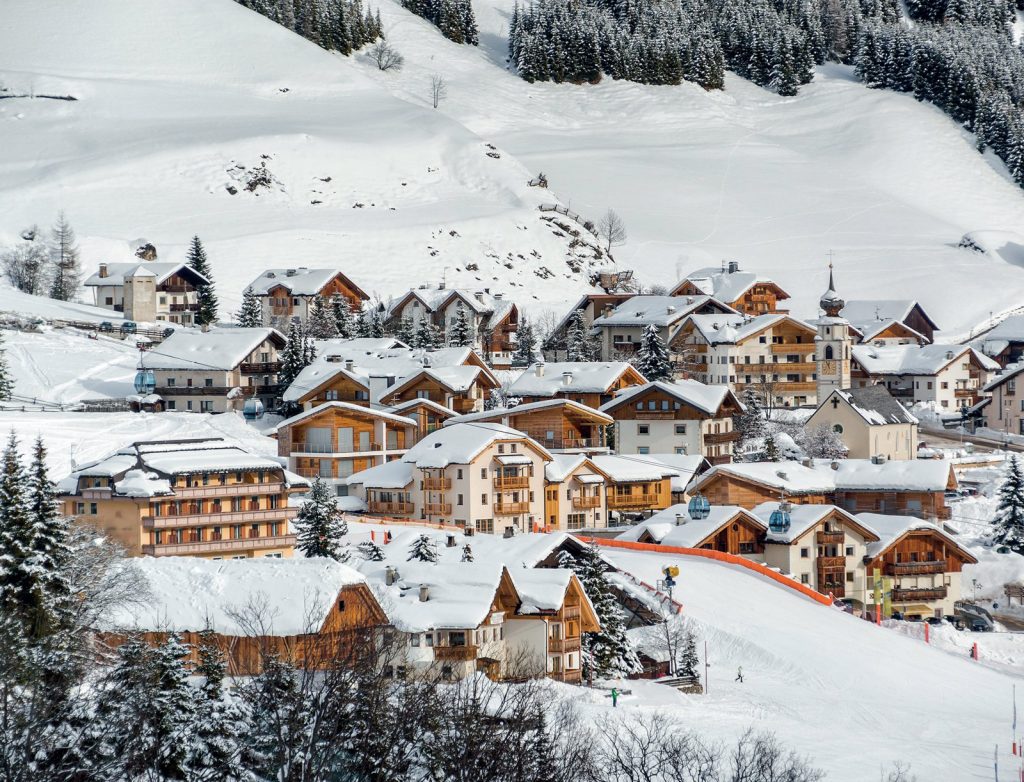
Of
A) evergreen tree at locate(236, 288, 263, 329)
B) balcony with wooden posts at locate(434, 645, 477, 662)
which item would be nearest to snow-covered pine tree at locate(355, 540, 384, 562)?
balcony with wooden posts at locate(434, 645, 477, 662)

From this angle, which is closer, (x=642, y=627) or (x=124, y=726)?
(x=124, y=726)

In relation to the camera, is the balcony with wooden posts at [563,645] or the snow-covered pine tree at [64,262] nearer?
the balcony with wooden posts at [563,645]

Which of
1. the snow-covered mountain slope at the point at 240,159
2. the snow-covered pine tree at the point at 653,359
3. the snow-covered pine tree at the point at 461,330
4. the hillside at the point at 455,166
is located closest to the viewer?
the snow-covered pine tree at the point at 653,359

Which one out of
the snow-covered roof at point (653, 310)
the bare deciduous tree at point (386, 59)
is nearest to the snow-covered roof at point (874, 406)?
the snow-covered roof at point (653, 310)

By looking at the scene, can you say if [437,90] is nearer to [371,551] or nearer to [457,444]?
[457,444]

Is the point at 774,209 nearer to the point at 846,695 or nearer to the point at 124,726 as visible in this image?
the point at 846,695

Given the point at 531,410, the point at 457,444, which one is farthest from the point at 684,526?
the point at 531,410

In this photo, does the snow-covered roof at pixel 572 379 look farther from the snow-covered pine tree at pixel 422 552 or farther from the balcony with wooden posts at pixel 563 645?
the balcony with wooden posts at pixel 563 645

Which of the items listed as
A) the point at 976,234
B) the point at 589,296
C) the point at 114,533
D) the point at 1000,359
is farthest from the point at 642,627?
the point at 976,234
